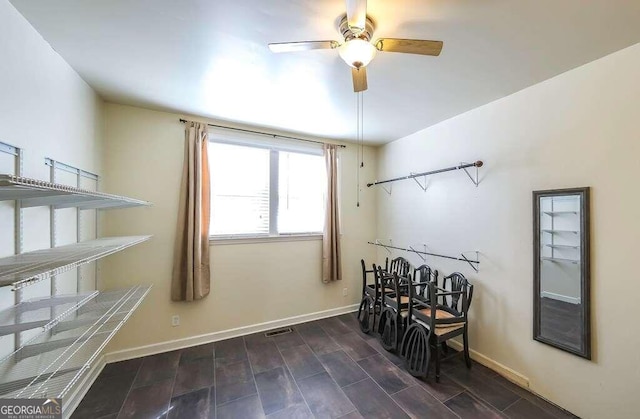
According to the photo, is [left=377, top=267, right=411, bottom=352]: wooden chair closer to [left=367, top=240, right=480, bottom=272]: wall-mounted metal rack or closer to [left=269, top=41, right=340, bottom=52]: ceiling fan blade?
[left=367, top=240, right=480, bottom=272]: wall-mounted metal rack

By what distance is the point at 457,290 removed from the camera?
250cm

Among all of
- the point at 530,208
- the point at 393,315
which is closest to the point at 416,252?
the point at 393,315

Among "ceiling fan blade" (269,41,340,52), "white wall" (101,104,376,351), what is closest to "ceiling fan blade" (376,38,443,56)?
"ceiling fan blade" (269,41,340,52)

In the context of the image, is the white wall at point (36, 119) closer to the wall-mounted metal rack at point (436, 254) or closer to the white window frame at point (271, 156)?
the white window frame at point (271, 156)

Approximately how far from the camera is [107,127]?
2416mm

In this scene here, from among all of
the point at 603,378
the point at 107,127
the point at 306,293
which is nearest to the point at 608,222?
the point at 603,378

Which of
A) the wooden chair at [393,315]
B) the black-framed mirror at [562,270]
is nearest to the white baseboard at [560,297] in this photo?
the black-framed mirror at [562,270]

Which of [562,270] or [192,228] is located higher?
[192,228]

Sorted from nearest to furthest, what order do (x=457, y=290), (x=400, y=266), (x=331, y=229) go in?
(x=457, y=290) → (x=400, y=266) → (x=331, y=229)

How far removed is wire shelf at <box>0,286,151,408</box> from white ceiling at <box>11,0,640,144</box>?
1.81 m

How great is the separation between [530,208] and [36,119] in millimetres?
3586

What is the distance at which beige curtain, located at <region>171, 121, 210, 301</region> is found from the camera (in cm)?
260

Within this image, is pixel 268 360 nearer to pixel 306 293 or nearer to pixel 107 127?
pixel 306 293

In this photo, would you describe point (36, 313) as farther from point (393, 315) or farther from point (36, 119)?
point (393, 315)
